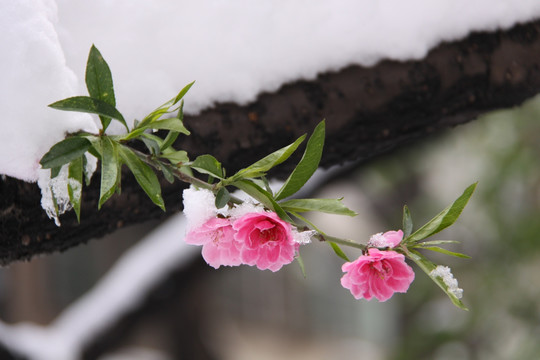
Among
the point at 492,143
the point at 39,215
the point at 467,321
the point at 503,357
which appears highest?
the point at 39,215

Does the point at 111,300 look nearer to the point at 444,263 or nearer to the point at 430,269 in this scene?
the point at 430,269

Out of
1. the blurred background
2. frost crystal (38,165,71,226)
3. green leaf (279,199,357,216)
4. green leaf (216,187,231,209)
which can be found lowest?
the blurred background

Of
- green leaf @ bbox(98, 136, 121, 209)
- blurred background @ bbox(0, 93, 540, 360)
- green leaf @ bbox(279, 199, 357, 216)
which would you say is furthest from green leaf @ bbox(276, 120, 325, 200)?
blurred background @ bbox(0, 93, 540, 360)

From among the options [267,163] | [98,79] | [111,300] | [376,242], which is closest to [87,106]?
[98,79]

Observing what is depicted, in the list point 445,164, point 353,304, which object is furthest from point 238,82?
point 353,304

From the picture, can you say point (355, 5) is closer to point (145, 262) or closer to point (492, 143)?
point (145, 262)

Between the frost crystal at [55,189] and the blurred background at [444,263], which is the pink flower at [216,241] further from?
the blurred background at [444,263]

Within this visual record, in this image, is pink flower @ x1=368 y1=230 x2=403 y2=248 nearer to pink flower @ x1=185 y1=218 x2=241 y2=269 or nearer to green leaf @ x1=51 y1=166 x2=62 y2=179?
pink flower @ x1=185 y1=218 x2=241 y2=269
